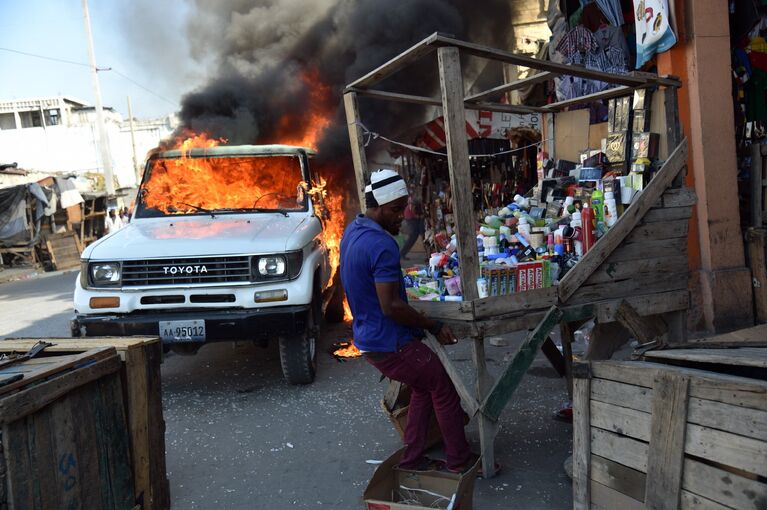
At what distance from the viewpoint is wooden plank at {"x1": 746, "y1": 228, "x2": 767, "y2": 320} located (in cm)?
586

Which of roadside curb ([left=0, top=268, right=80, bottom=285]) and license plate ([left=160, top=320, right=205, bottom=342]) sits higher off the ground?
roadside curb ([left=0, top=268, right=80, bottom=285])

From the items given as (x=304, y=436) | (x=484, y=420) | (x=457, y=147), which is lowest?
(x=304, y=436)

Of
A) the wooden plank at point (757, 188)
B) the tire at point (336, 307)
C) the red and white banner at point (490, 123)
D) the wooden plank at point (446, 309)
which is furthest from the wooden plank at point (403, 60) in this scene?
the red and white banner at point (490, 123)

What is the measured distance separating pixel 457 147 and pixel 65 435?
234 centimetres

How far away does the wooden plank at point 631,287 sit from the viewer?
3740mm

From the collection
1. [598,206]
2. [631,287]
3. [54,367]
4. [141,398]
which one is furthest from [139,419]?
[598,206]

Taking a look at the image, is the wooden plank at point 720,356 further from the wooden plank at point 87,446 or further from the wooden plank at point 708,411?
the wooden plank at point 87,446

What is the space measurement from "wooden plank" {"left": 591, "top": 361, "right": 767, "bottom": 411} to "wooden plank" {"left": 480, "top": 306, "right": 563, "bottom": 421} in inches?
34.4

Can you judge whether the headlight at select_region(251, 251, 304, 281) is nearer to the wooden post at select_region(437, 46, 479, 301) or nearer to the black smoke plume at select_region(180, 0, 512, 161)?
the wooden post at select_region(437, 46, 479, 301)

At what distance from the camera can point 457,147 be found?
129 inches

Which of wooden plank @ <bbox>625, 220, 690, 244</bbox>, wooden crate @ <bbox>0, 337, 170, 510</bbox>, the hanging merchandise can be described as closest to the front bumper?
wooden crate @ <bbox>0, 337, 170, 510</bbox>

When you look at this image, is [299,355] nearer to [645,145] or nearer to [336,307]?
[336,307]

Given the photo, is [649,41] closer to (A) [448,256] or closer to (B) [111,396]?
(A) [448,256]

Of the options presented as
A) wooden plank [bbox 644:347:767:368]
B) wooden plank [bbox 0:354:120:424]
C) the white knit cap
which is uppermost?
the white knit cap
